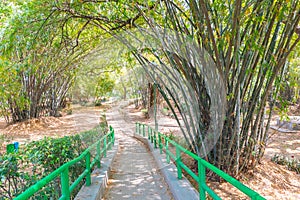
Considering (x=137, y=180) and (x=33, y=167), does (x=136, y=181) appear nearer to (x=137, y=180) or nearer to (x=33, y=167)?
(x=137, y=180)

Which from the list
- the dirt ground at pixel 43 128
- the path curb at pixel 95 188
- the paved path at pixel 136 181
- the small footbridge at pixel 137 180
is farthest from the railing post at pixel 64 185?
the dirt ground at pixel 43 128

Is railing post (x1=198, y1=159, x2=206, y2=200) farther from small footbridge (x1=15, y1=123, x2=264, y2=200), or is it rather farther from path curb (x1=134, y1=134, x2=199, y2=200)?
path curb (x1=134, y1=134, x2=199, y2=200)

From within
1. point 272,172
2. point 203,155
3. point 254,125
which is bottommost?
point 272,172

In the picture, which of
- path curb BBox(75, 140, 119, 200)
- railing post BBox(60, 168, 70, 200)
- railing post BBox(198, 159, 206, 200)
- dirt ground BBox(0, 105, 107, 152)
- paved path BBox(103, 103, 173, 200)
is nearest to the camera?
railing post BBox(60, 168, 70, 200)

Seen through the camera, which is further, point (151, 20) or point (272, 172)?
point (272, 172)

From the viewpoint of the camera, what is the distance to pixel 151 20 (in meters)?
3.43

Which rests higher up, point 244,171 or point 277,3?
point 277,3

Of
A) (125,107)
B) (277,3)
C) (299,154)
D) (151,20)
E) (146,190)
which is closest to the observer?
(277,3)

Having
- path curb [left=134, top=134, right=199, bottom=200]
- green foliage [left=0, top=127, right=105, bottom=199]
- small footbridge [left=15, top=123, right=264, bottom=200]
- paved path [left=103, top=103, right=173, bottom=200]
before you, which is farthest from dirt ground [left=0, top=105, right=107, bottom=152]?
green foliage [left=0, top=127, right=105, bottom=199]

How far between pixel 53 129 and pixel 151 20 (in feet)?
30.1

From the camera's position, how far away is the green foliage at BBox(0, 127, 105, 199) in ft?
6.96

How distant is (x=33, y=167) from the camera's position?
237cm

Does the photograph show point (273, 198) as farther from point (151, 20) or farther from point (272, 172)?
point (151, 20)

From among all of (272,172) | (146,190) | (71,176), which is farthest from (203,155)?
(71,176)
